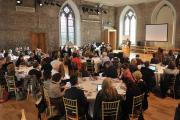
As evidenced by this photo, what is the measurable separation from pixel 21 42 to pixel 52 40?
8.73ft

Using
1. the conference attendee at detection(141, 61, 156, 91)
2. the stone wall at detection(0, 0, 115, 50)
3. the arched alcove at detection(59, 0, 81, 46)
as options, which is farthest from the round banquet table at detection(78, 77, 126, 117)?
the arched alcove at detection(59, 0, 81, 46)

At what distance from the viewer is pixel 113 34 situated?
21766 millimetres

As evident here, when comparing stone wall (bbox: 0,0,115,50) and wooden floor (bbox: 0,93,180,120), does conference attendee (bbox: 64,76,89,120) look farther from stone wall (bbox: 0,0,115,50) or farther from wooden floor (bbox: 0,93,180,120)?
stone wall (bbox: 0,0,115,50)

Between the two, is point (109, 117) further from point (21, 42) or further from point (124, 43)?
point (124, 43)

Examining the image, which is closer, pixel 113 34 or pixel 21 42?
pixel 21 42

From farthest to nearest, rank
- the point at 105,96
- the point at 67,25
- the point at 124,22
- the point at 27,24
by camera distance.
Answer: the point at 124,22 < the point at 67,25 < the point at 27,24 < the point at 105,96

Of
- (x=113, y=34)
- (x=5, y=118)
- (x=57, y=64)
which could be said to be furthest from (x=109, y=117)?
(x=113, y=34)

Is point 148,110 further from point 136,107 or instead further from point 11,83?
point 11,83

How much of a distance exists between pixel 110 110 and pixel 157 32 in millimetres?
16300

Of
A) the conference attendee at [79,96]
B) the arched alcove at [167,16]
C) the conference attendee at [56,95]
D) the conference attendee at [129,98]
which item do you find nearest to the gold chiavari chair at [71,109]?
the conference attendee at [79,96]

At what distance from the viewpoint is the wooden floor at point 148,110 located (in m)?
5.43

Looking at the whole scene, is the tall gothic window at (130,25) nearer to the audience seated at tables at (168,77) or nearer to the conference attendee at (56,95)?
the audience seated at tables at (168,77)

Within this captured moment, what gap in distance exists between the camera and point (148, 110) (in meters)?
5.84

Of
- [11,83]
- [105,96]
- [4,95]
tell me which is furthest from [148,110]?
[4,95]
